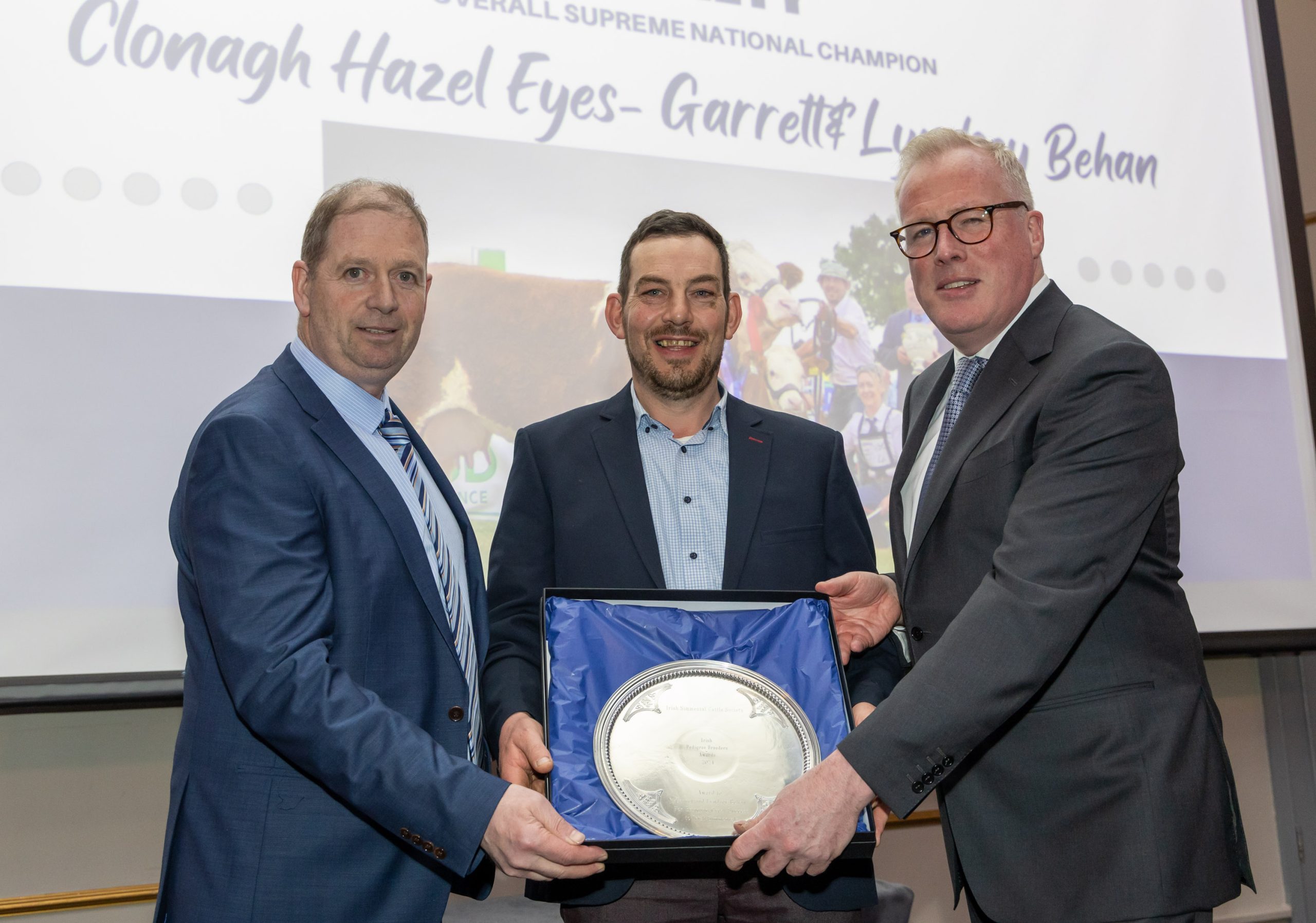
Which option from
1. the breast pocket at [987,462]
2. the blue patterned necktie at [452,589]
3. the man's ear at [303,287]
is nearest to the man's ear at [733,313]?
the breast pocket at [987,462]

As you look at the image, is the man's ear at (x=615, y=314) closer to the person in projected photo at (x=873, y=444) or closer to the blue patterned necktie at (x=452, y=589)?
the blue patterned necktie at (x=452, y=589)

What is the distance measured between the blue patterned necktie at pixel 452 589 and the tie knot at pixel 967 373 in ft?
3.47

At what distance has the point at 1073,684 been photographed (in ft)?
5.55

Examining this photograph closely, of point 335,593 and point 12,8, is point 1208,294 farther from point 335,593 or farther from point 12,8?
point 12,8

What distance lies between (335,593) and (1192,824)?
4.74 ft

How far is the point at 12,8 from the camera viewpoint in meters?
2.39

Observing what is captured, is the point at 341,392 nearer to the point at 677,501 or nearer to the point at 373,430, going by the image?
the point at 373,430

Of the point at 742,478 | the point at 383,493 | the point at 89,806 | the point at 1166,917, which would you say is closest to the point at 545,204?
the point at 742,478

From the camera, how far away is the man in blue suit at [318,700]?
4.92 feet

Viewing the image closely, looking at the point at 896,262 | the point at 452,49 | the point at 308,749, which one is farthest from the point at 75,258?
the point at 896,262

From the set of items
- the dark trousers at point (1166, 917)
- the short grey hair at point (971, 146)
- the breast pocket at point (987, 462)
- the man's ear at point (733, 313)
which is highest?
the short grey hair at point (971, 146)

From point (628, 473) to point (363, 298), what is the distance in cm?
63

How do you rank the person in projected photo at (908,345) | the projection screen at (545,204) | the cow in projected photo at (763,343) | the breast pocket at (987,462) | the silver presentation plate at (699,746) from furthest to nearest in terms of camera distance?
the person in projected photo at (908,345) → the cow in projected photo at (763,343) → the projection screen at (545,204) → the breast pocket at (987,462) → the silver presentation plate at (699,746)

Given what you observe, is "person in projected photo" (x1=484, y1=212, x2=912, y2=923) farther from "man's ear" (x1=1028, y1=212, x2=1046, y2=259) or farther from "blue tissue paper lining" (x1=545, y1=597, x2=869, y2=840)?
"man's ear" (x1=1028, y1=212, x2=1046, y2=259)
